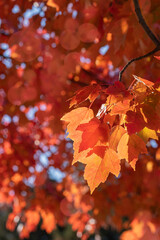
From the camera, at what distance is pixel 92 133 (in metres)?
1.31

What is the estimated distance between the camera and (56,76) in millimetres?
3547

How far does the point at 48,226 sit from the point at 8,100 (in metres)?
4.10

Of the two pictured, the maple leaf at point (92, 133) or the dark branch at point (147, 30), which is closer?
the maple leaf at point (92, 133)

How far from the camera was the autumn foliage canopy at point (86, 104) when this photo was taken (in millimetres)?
1360

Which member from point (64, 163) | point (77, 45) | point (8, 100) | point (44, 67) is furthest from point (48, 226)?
point (77, 45)

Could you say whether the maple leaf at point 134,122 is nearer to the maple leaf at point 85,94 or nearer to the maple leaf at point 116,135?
the maple leaf at point 116,135

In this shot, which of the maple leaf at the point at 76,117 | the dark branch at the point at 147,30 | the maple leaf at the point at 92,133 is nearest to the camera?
the maple leaf at the point at 92,133

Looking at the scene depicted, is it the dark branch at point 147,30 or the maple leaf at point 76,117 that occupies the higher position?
the dark branch at point 147,30

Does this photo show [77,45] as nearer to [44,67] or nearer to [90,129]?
[44,67]

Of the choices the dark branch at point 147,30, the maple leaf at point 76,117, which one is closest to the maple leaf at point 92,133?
the maple leaf at point 76,117

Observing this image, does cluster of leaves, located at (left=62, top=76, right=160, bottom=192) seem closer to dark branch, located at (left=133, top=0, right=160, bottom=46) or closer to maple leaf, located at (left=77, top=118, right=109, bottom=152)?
maple leaf, located at (left=77, top=118, right=109, bottom=152)

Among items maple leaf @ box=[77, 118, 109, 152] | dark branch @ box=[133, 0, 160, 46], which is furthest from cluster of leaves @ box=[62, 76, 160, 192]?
dark branch @ box=[133, 0, 160, 46]

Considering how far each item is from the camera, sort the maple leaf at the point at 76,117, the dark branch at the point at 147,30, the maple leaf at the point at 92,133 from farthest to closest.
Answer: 1. the dark branch at the point at 147,30
2. the maple leaf at the point at 76,117
3. the maple leaf at the point at 92,133

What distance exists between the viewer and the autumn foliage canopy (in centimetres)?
136
